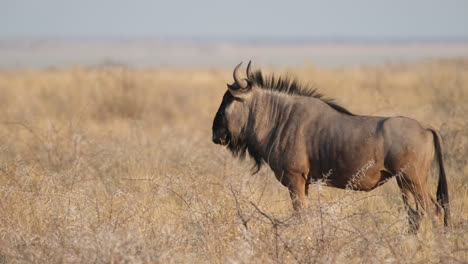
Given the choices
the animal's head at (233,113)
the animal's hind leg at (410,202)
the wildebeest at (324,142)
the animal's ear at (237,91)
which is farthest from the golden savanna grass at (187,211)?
the animal's ear at (237,91)

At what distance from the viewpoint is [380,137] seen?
19.6 feet

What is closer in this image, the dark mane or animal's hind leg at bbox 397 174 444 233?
animal's hind leg at bbox 397 174 444 233

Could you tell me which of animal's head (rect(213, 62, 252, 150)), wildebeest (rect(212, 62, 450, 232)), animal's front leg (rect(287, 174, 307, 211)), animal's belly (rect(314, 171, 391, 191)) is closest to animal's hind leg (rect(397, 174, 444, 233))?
wildebeest (rect(212, 62, 450, 232))

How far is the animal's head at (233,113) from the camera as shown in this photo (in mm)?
6758

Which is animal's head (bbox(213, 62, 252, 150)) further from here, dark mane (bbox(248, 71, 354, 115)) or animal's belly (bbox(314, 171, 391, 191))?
animal's belly (bbox(314, 171, 391, 191))

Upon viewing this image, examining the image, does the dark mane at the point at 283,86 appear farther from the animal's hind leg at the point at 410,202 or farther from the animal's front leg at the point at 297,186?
the animal's hind leg at the point at 410,202

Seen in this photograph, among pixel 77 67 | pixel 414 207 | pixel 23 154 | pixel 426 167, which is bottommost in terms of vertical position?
pixel 77 67

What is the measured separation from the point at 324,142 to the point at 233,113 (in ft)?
3.20

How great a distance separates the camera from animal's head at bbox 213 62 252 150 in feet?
22.2

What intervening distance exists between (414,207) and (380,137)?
28.4 inches

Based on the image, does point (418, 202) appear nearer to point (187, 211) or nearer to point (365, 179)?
point (365, 179)

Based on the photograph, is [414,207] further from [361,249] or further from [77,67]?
[77,67]

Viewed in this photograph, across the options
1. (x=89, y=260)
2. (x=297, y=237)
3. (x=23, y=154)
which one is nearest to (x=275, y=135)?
(x=297, y=237)

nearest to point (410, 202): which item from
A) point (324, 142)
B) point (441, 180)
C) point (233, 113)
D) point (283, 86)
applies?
point (441, 180)
